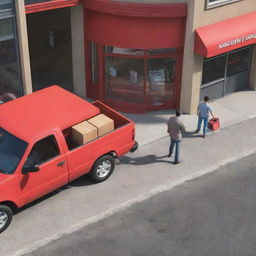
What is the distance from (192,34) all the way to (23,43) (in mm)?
5128

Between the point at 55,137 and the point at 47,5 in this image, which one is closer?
the point at 55,137

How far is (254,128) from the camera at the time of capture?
16.2 meters

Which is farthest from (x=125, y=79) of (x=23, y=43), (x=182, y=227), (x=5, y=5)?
(x=182, y=227)

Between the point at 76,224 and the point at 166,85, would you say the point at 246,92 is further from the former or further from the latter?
the point at 76,224

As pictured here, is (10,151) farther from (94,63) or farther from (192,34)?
(192,34)

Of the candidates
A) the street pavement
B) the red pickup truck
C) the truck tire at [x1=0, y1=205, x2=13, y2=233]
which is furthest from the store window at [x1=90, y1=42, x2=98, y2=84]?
the truck tire at [x1=0, y1=205, x2=13, y2=233]

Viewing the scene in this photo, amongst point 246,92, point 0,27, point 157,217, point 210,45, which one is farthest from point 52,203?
point 246,92

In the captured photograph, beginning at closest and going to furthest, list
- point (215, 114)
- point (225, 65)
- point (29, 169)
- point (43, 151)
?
point (29, 169) < point (43, 151) < point (215, 114) < point (225, 65)

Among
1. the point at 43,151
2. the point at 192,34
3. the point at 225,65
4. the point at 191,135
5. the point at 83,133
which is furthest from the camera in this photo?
the point at 225,65

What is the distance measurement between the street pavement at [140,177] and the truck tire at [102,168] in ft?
0.65

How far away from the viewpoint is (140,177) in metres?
13.9

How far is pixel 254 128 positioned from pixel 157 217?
5.49m

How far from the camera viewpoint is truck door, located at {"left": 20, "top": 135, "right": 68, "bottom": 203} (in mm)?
11852

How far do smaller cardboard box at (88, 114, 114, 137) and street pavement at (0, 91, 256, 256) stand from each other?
4.78ft
